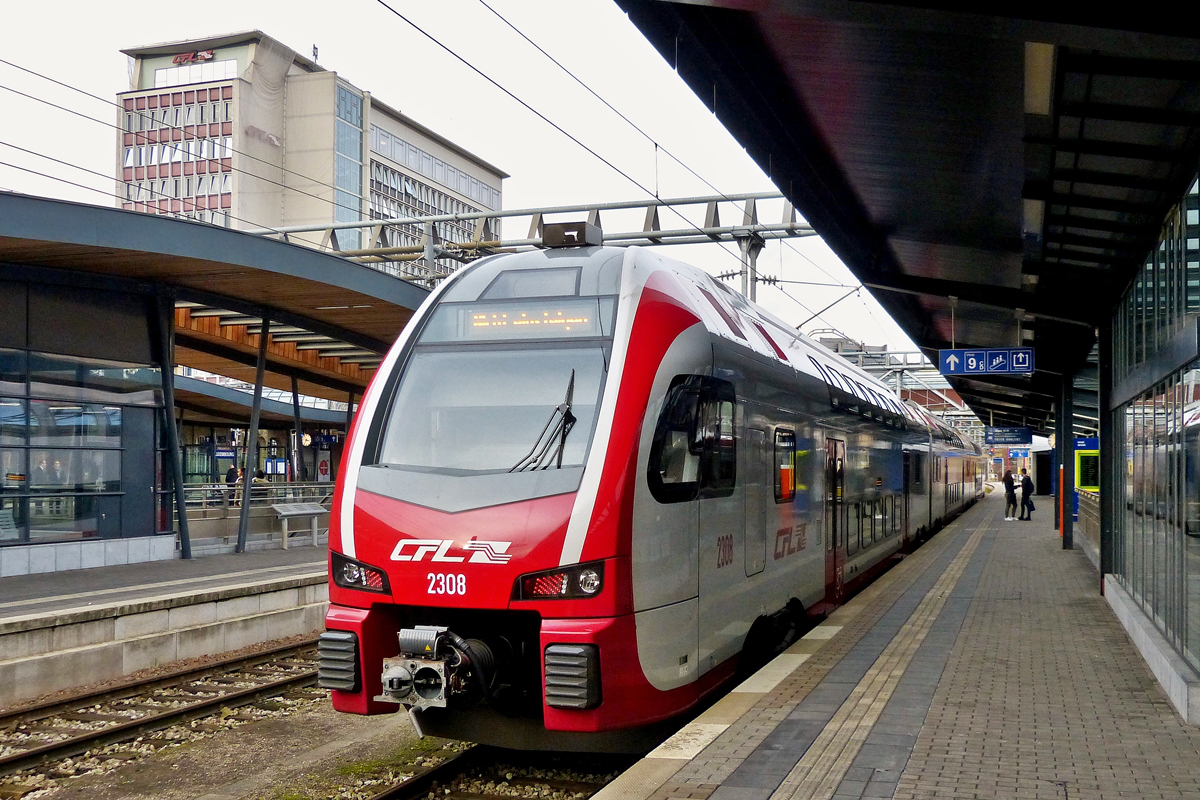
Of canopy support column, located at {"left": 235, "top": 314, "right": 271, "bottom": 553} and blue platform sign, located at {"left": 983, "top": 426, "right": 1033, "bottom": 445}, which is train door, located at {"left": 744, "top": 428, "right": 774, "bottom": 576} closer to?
canopy support column, located at {"left": 235, "top": 314, "right": 271, "bottom": 553}

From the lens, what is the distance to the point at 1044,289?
13.9m

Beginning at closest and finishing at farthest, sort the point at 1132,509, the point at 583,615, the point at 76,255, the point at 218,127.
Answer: the point at 583,615
the point at 1132,509
the point at 76,255
the point at 218,127

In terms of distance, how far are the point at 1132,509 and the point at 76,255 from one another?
13354mm

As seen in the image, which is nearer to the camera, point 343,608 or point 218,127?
point 343,608

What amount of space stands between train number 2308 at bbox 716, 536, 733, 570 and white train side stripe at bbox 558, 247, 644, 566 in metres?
1.62

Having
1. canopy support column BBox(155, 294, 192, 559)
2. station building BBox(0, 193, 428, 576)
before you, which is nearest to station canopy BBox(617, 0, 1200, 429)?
station building BBox(0, 193, 428, 576)

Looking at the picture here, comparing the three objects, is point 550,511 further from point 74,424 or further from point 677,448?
point 74,424

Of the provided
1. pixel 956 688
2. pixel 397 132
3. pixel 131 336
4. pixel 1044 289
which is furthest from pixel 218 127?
pixel 956 688

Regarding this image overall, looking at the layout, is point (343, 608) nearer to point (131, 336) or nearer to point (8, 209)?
point (8, 209)

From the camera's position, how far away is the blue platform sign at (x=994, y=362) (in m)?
17.8

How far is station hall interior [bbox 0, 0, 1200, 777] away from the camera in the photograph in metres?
7.47

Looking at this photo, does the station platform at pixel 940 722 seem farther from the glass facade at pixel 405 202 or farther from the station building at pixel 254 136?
the glass facade at pixel 405 202

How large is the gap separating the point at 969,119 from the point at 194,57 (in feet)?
267

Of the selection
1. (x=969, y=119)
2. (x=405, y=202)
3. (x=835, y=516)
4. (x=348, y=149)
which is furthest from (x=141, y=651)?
(x=405, y=202)
